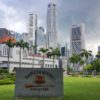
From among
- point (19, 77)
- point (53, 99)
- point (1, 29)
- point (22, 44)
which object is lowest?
point (53, 99)

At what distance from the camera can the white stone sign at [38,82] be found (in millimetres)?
17594

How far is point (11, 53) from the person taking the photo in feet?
473

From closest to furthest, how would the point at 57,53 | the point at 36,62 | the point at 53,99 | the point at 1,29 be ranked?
1. the point at 53,99
2. the point at 57,53
3. the point at 36,62
4. the point at 1,29

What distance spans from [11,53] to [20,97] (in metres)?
128

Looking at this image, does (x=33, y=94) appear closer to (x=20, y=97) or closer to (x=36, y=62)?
(x=20, y=97)

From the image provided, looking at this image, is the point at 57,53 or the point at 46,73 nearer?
the point at 46,73

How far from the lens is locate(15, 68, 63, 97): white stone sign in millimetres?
17594

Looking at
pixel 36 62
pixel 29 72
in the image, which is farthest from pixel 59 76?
pixel 36 62

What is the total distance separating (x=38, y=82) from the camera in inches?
691

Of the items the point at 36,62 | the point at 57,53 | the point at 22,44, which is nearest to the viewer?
the point at 22,44

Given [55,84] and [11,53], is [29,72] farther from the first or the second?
[11,53]

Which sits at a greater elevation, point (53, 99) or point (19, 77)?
point (19, 77)

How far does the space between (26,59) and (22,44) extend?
37935 millimetres

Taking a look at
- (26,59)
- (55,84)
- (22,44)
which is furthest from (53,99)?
(26,59)
